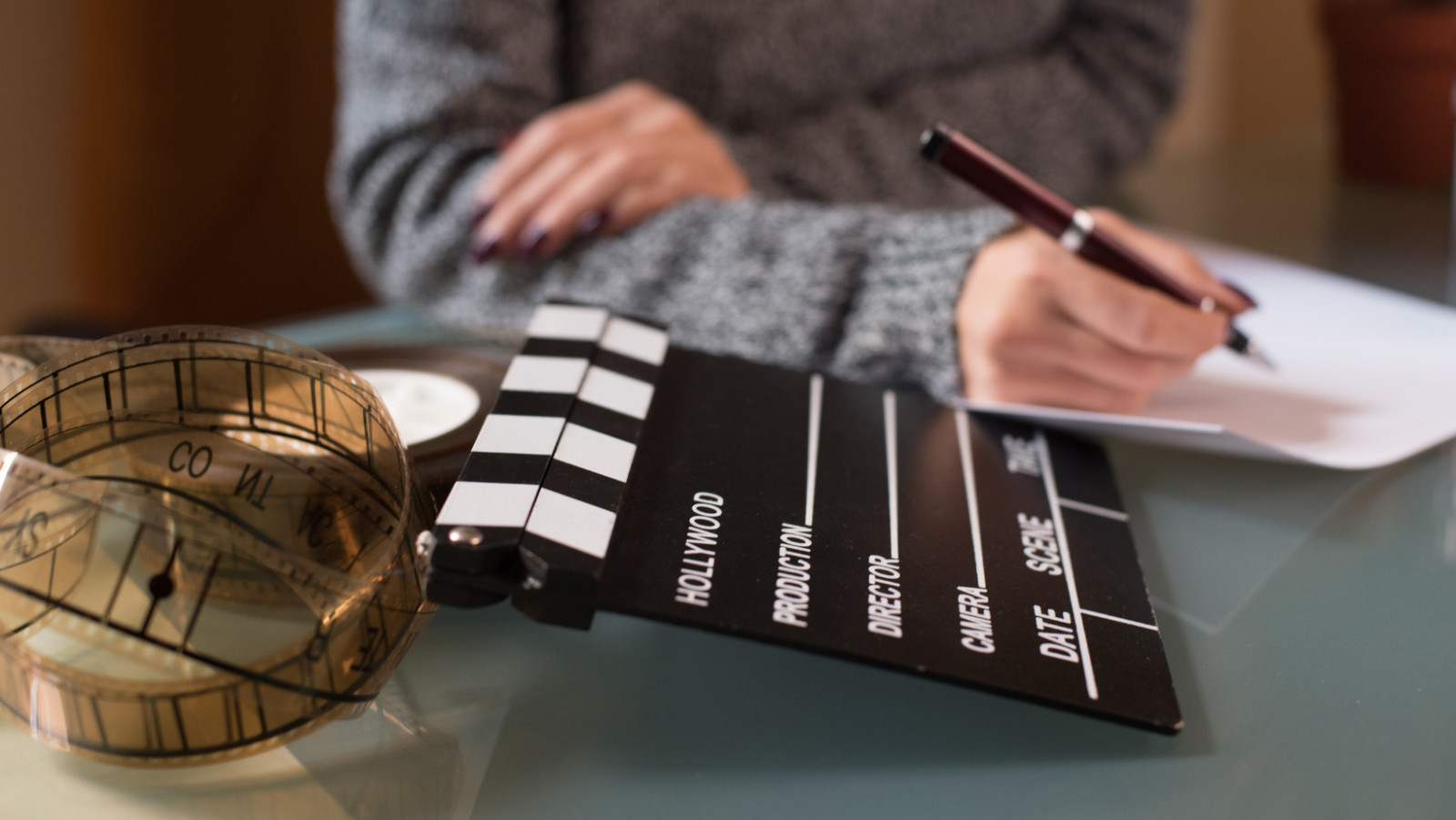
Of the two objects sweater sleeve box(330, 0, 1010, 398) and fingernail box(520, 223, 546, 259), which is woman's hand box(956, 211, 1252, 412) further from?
fingernail box(520, 223, 546, 259)

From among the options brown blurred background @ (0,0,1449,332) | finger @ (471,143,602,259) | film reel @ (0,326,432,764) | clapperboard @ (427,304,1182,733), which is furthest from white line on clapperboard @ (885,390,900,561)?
brown blurred background @ (0,0,1449,332)

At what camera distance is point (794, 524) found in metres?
0.26

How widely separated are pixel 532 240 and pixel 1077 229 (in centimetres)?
25

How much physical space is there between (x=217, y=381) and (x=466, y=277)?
0.27 metres

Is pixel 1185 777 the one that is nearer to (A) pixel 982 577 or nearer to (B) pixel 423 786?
(A) pixel 982 577

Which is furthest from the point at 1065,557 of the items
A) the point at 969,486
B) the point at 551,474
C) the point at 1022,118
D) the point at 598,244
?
the point at 1022,118

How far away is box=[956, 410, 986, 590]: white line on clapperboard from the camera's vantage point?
0.85ft

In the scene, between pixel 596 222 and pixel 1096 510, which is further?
pixel 596 222

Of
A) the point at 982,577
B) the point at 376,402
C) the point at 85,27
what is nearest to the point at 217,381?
the point at 376,402

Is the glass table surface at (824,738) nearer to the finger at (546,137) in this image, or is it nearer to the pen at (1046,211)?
the pen at (1046,211)

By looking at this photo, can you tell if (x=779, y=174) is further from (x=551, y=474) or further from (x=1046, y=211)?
(x=551, y=474)

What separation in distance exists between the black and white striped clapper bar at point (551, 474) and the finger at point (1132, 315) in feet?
0.51

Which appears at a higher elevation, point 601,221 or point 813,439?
point 601,221

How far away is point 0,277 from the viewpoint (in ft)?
2.99
